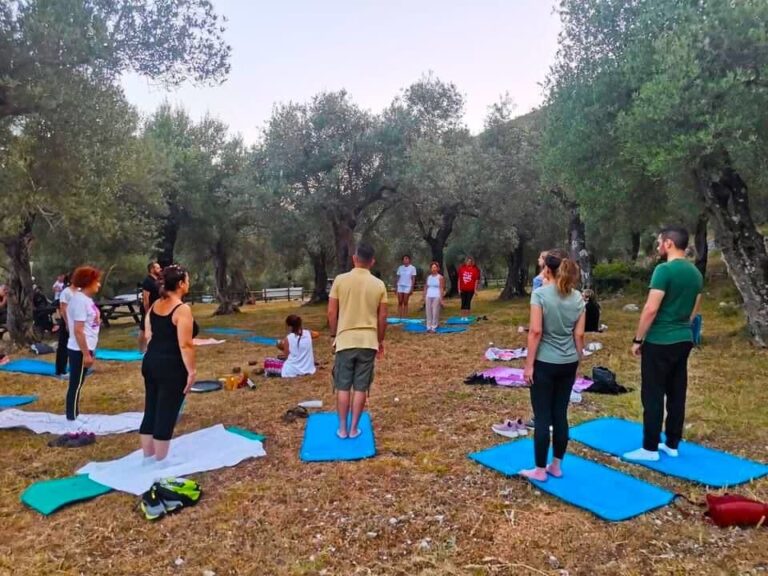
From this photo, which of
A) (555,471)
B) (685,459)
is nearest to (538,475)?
(555,471)

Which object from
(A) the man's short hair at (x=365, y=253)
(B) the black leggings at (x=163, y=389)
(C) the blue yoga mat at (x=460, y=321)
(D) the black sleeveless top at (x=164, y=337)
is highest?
(A) the man's short hair at (x=365, y=253)

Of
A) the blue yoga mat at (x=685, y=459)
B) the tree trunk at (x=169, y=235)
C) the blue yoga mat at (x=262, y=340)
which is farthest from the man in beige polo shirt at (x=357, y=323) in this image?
the tree trunk at (x=169, y=235)

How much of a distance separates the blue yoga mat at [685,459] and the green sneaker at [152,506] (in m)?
3.66

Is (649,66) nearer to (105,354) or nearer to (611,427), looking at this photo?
(611,427)

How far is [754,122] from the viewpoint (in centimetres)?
799

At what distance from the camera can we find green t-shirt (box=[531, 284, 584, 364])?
4.00 metres

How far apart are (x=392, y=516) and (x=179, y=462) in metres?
2.13

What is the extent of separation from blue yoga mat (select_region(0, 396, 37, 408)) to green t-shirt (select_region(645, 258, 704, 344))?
788 centimetres

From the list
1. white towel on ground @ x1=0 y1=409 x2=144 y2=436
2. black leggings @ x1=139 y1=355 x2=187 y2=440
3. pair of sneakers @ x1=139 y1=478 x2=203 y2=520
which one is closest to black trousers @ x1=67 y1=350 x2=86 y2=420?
Result: white towel on ground @ x1=0 y1=409 x2=144 y2=436

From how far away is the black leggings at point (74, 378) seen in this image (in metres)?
6.09

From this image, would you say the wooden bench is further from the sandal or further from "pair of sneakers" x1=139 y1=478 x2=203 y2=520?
"pair of sneakers" x1=139 y1=478 x2=203 y2=520

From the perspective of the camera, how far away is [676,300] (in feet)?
14.5

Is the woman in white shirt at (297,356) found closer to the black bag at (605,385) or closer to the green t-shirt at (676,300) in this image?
the black bag at (605,385)

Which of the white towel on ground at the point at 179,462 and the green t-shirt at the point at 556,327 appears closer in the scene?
the green t-shirt at the point at 556,327
